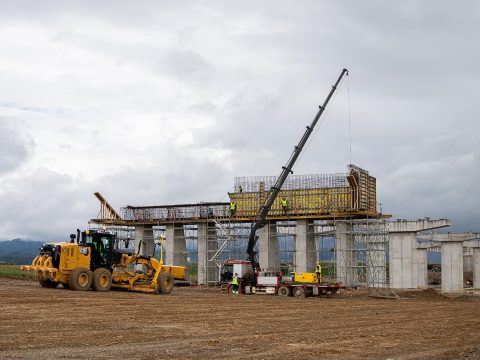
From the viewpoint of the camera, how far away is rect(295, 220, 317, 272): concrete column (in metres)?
53.6

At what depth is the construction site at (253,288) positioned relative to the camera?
51.0ft

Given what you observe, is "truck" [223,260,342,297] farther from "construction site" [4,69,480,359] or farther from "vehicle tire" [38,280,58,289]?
"vehicle tire" [38,280,58,289]

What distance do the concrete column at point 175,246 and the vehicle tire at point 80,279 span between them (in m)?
27.6

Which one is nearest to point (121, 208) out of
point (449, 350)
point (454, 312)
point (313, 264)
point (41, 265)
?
point (313, 264)

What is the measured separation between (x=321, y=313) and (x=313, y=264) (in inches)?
1154

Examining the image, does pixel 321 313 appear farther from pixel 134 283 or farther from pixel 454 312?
pixel 134 283

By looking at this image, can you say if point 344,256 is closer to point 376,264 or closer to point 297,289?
point 376,264

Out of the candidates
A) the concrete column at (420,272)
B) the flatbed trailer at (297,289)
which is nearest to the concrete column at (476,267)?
the concrete column at (420,272)

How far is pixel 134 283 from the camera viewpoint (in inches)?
1441

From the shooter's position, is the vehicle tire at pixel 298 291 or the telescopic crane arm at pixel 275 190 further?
the telescopic crane arm at pixel 275 190

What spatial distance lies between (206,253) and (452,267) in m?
22.7

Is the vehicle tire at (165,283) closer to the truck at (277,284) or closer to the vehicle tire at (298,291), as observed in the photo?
the truck at (277,284)

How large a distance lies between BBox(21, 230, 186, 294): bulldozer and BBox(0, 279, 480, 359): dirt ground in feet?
19.3

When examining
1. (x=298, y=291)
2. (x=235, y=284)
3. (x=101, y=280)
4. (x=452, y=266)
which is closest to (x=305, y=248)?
(x=235, y=284)
